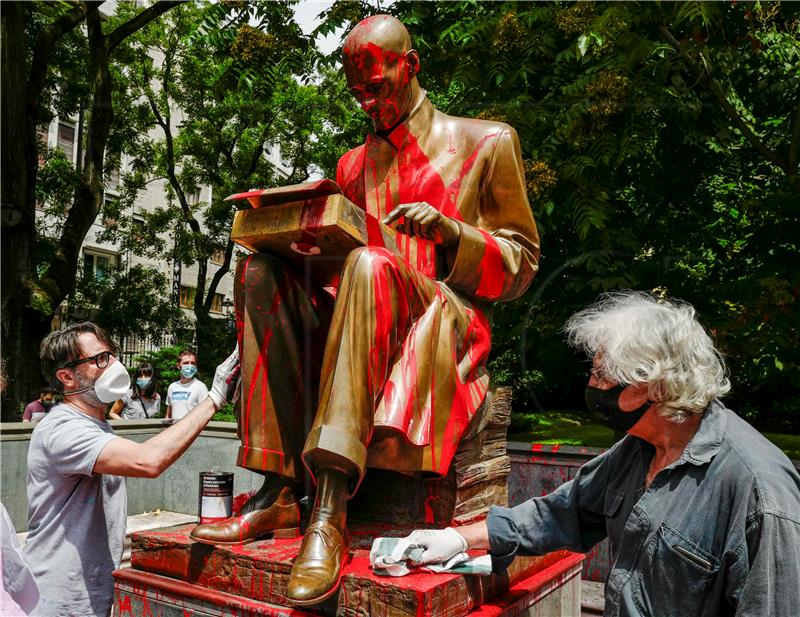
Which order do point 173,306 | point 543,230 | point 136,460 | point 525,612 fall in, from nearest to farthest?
point 136,460, point 525,612, point 543,230, point 173,306

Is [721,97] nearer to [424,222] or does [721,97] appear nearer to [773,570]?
[424,222]

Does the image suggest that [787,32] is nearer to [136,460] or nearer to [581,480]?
[581,480]

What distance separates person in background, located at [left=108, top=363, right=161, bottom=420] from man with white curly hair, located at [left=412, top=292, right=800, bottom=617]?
7.54 meters

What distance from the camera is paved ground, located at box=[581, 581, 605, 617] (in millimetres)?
4441

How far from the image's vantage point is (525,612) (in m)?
2.82

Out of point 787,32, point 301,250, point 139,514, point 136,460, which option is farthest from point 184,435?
point 787,32

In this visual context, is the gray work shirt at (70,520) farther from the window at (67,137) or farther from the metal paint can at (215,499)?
the window at (67,137)

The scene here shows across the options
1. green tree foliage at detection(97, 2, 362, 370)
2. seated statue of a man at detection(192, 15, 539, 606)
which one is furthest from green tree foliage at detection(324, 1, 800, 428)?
green tree foliage at detection(97, 2, 362, 370)

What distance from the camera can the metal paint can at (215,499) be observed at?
270 cm

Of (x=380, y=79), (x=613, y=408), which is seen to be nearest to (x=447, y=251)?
(x=380, y=79)

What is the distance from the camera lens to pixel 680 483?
1.84 m

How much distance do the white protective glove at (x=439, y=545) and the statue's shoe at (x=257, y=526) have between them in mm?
545

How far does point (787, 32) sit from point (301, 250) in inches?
263

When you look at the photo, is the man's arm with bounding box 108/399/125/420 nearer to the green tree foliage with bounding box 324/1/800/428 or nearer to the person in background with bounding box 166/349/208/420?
the person in background with bounding box 166/349/208/420
